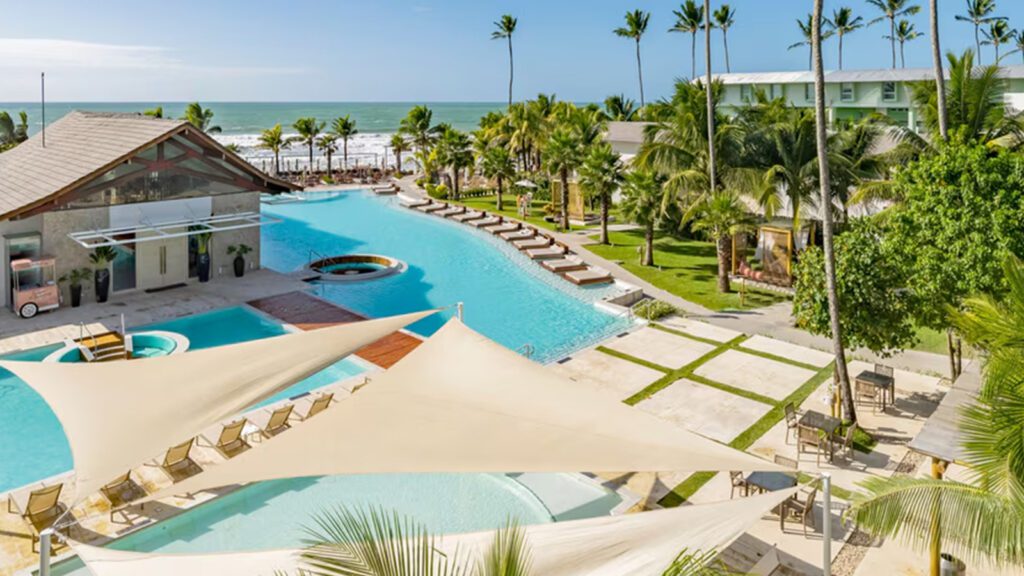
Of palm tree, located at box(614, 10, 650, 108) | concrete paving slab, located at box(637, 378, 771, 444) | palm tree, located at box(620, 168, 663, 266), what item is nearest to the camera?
concrete paving slab, located at box(637, 378, 771, 444)

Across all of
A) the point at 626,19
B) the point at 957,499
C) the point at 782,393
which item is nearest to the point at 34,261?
the point at 782,393

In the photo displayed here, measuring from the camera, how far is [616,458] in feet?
23.2

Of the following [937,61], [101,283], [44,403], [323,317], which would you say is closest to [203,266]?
[101,283]

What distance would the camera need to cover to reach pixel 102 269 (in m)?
21.9

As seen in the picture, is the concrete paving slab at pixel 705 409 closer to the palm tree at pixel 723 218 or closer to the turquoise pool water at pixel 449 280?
the turquoise pool water at pixel 449 280

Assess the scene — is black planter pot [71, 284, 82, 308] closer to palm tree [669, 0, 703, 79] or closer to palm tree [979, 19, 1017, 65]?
palm tree [669, 0, 703, 79]

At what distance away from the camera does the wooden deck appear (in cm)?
1794

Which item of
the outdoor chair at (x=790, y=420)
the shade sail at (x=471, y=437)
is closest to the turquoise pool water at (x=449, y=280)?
the outdoor chair at (x=790, y=420)

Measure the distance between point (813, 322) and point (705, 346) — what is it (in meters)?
4.56

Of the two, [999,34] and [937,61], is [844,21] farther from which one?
[937,61]

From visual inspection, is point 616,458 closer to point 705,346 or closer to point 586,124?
point 705,346

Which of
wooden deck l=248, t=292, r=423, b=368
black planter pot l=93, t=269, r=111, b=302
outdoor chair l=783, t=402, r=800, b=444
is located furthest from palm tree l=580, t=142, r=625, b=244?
black planter pot l=93, t=269, r=111, b=302

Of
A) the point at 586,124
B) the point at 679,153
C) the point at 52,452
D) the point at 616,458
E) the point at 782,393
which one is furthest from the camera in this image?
the point at 586,124

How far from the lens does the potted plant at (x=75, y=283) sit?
832 inches
